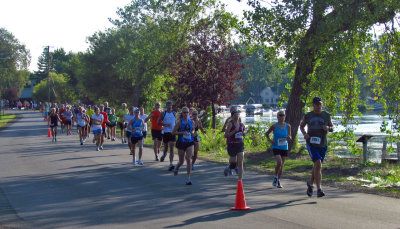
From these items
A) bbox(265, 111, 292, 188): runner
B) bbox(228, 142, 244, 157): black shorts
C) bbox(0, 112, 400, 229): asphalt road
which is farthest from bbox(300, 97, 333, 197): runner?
bbox(228, 142, 244, 157): black shorts

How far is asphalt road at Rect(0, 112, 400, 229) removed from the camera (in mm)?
7160

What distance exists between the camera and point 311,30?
14836 millimetres

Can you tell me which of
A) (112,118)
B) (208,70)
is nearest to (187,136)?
(208,70)

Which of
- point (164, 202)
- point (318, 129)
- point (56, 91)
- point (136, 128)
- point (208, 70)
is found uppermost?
point (56, 91)

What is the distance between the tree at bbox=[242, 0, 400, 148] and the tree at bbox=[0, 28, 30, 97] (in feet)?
268

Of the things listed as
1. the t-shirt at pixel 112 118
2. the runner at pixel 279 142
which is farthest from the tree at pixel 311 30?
the t-shirt at pixel 112 118

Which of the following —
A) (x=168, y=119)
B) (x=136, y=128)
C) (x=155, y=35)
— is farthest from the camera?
(x=155, y=35)

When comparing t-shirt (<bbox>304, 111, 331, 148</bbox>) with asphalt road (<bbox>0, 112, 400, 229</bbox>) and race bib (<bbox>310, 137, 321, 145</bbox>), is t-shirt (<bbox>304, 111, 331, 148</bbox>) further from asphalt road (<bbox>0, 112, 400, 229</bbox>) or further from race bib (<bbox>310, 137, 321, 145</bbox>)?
asphalt road (<bbox>0, 112, 400, 229</bbox>)

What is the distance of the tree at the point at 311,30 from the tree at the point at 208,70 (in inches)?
264

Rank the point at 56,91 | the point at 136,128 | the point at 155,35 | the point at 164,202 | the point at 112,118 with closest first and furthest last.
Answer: the point at 164,202, the point at 136,128, the point at 112,118, the point at 155,35, the point at 56,91

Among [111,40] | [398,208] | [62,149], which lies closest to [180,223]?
[398,208]

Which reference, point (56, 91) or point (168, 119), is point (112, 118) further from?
point (56, 91)

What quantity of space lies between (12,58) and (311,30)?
84.7 meters

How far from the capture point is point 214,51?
23312 mm
